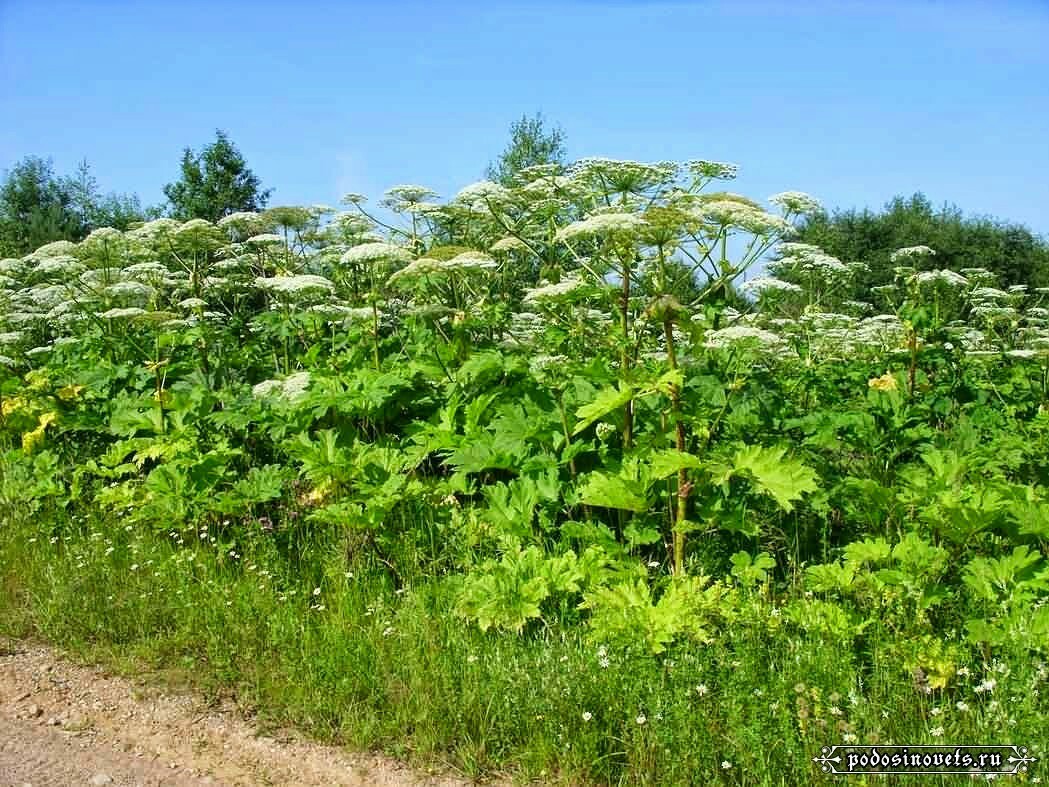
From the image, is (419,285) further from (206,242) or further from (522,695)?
(522,695)

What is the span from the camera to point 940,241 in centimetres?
3822

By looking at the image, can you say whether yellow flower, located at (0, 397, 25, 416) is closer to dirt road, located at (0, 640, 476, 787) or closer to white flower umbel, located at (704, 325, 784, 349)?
dirt road, located at (0, 640, 476, 787)

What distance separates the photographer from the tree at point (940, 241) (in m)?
37.4

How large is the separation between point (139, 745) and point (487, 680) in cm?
154

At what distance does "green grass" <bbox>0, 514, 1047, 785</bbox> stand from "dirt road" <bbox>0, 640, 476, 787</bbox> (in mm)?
126

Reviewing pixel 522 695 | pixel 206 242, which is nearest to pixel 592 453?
pixel 522 695

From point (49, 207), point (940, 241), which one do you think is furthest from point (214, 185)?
point (940, 241)

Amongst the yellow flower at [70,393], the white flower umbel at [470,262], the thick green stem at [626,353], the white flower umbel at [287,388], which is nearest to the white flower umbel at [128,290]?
the yellow flower at [70,393]

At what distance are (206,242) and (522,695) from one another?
17.7ft

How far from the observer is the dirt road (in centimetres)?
378

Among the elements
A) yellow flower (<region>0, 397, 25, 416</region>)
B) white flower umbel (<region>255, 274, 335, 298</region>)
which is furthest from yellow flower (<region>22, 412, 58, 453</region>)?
white flower umbel (<region>255, 274, 335, 298</region>)

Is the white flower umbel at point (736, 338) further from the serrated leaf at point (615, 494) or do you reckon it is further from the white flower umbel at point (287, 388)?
the white flower umbel at point (287, 388)

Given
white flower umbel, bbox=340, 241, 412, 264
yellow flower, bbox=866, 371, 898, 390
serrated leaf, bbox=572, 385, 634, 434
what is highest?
white flower umbel, bbox=340, 241, 412, 264

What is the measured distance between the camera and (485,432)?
219 inches
